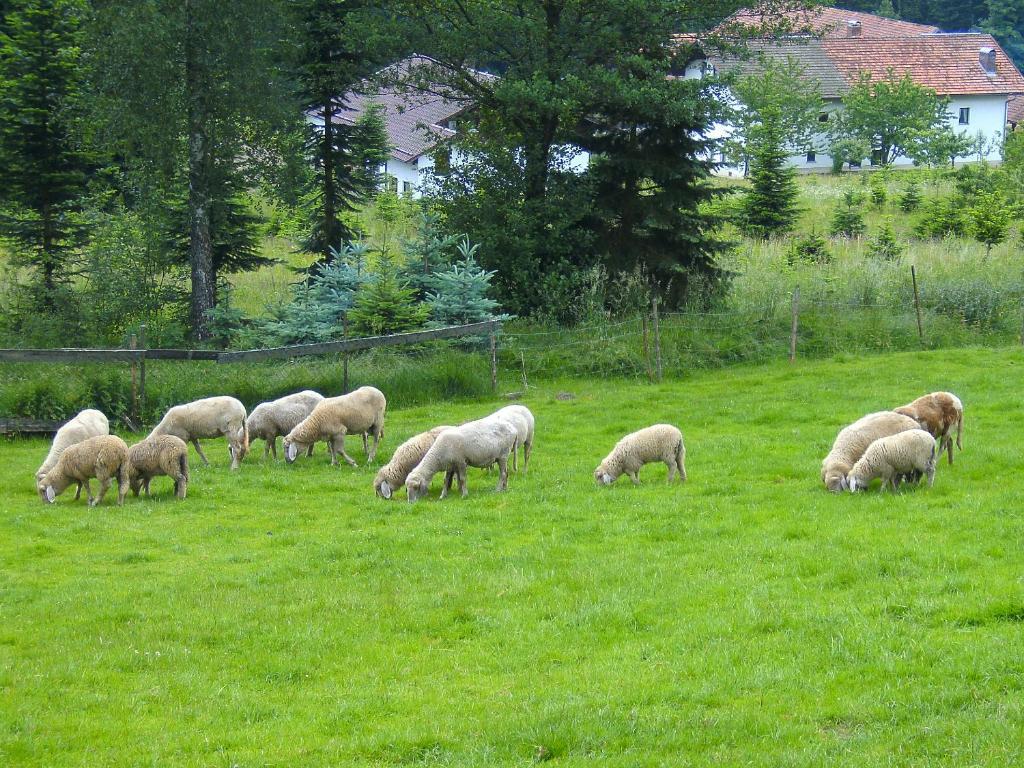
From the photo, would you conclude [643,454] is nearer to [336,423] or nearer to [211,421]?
[336,423]

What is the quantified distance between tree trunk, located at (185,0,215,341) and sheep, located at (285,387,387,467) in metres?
10.5

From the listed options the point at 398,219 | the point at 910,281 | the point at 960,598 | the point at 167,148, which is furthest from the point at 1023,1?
the point at 960,598

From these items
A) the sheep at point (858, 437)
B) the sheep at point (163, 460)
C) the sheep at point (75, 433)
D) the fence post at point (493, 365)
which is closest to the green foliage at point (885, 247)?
the fence post at point (493, 365)

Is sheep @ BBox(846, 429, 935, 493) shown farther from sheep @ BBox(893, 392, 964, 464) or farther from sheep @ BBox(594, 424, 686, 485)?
sheep @ BBox(594, 424, 686, 485)

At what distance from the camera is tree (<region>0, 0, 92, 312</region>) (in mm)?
30297

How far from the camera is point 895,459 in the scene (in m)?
14.6

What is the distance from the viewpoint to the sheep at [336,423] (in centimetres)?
1861

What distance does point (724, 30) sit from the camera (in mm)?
29750

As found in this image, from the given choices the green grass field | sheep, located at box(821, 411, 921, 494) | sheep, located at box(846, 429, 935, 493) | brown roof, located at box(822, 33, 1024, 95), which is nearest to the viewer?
the green grass field

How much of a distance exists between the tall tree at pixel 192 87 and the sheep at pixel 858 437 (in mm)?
17221

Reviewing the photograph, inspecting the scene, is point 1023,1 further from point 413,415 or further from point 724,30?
point 413,415

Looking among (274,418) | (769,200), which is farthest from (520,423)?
(769,200)

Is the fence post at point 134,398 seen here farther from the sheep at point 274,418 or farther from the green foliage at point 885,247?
the green foliage at point 885,247

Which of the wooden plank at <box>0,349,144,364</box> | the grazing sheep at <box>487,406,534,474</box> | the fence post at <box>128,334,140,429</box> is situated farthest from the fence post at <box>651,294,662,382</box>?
the fence post at <box>128,334,140,429</box>
